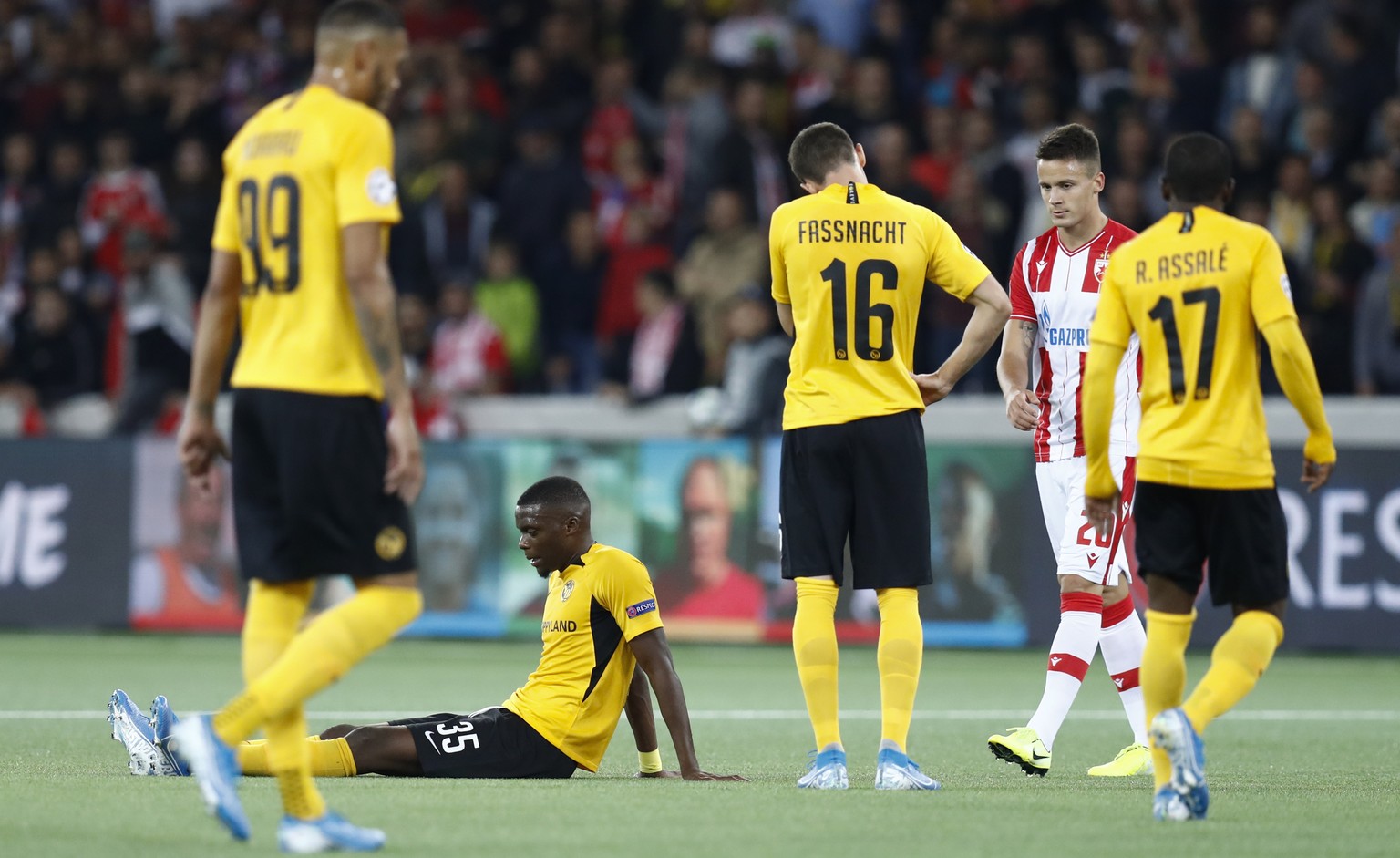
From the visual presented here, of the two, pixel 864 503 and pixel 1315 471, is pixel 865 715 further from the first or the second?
pixel 1315 471

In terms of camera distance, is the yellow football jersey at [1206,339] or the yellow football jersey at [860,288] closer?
the yellow football jersey at [1206,339]

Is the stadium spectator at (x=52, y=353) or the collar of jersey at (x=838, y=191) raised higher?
the collar of jersey at (x=838, y=191)

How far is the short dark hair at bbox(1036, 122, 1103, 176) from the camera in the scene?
791 cm

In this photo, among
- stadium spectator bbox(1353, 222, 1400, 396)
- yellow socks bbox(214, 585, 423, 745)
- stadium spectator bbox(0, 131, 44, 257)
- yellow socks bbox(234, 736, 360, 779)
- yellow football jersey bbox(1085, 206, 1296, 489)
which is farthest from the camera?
→ stadium spectator bbox(0, 131, 44, 257)

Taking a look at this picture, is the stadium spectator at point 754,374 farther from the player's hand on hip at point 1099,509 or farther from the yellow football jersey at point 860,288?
the player's hand on hip at point 1099,509

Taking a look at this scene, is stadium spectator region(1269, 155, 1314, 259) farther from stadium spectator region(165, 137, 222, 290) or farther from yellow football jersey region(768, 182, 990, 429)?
stadium spectator region(165, 137, 222, 290)

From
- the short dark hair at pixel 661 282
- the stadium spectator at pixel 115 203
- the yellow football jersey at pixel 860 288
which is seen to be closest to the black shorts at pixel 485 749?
the yellow football jersey at pixel 860 288

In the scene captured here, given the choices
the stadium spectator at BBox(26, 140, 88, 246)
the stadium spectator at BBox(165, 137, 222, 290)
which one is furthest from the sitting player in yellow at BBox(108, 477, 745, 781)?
the stadium spectator at BBox(26, 140, 88, 246)

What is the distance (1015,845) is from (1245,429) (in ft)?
5.05

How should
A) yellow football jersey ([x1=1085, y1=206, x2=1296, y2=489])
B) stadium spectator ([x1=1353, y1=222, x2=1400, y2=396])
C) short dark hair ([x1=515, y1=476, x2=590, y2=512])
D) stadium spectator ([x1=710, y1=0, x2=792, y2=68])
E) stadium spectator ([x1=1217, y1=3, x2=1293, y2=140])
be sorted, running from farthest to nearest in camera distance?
stadium spectator ([x1=710, y1=0, x2=792, y2=68])
stadium spectator ([x1=1217, y1=3, x2=1293, y2=140])
stadium spectator ([x1=1353, y1=222, x2=1400, y2=396])
short dark hair ([x1=515, y1=476, x2=590, y2=512])
yellow football jersey ([x1=1085, y1=206, x2=1296, y2=489])

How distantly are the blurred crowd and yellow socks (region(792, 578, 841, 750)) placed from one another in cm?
752

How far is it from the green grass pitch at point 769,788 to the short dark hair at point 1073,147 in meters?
2.48

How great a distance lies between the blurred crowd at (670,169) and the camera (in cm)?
1492

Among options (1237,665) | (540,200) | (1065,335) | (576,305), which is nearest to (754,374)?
(576,305)
